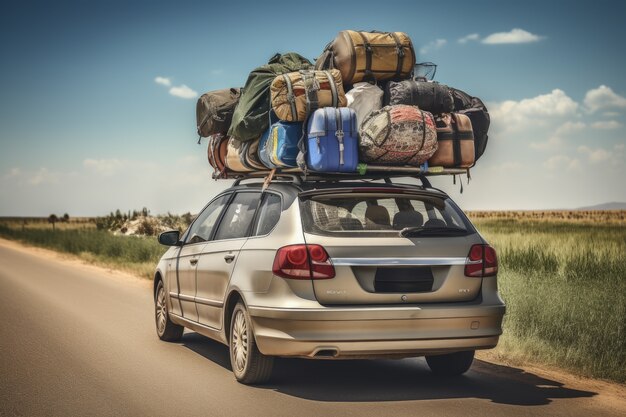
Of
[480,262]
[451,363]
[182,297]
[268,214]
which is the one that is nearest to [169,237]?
[182,297]

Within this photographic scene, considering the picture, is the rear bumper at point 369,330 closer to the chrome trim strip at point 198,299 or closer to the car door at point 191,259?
the chrome trim strip at point 198,299

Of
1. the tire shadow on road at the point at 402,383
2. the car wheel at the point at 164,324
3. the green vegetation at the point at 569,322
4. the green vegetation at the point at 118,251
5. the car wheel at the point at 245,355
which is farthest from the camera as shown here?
the green vegetation at the point at 118,251

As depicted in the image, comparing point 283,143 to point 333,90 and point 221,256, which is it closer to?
point 333,90

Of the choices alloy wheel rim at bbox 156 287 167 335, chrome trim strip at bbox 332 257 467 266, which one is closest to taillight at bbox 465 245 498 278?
chrome trim strip at bbox 332 257 467 266

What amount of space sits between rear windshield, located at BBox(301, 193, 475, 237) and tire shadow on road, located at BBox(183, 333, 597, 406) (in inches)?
53.6

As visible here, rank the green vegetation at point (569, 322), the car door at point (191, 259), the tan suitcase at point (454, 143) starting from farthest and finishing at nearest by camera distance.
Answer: the car door at point (191, 259) < the green vegetation at point (569, 322) < the tan suitcase at point (454, 143)

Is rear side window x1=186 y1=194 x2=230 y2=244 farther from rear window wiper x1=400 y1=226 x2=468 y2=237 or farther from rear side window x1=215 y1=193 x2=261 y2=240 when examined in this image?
rear window wiper x1=400 y1=226 x2=468 y2=237

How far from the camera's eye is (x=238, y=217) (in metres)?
8.96

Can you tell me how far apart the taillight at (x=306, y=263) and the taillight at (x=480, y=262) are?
1.21 metres

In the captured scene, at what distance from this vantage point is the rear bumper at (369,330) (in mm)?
7129

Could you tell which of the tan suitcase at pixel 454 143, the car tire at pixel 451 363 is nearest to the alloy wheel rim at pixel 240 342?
the car tire at pixel 451 363

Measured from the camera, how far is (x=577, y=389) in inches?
322

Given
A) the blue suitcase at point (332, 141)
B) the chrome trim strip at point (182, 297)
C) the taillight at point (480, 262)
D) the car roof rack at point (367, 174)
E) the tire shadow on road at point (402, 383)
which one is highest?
the blue suitcase at point (332, 141)

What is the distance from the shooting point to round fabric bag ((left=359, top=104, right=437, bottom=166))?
794cm
